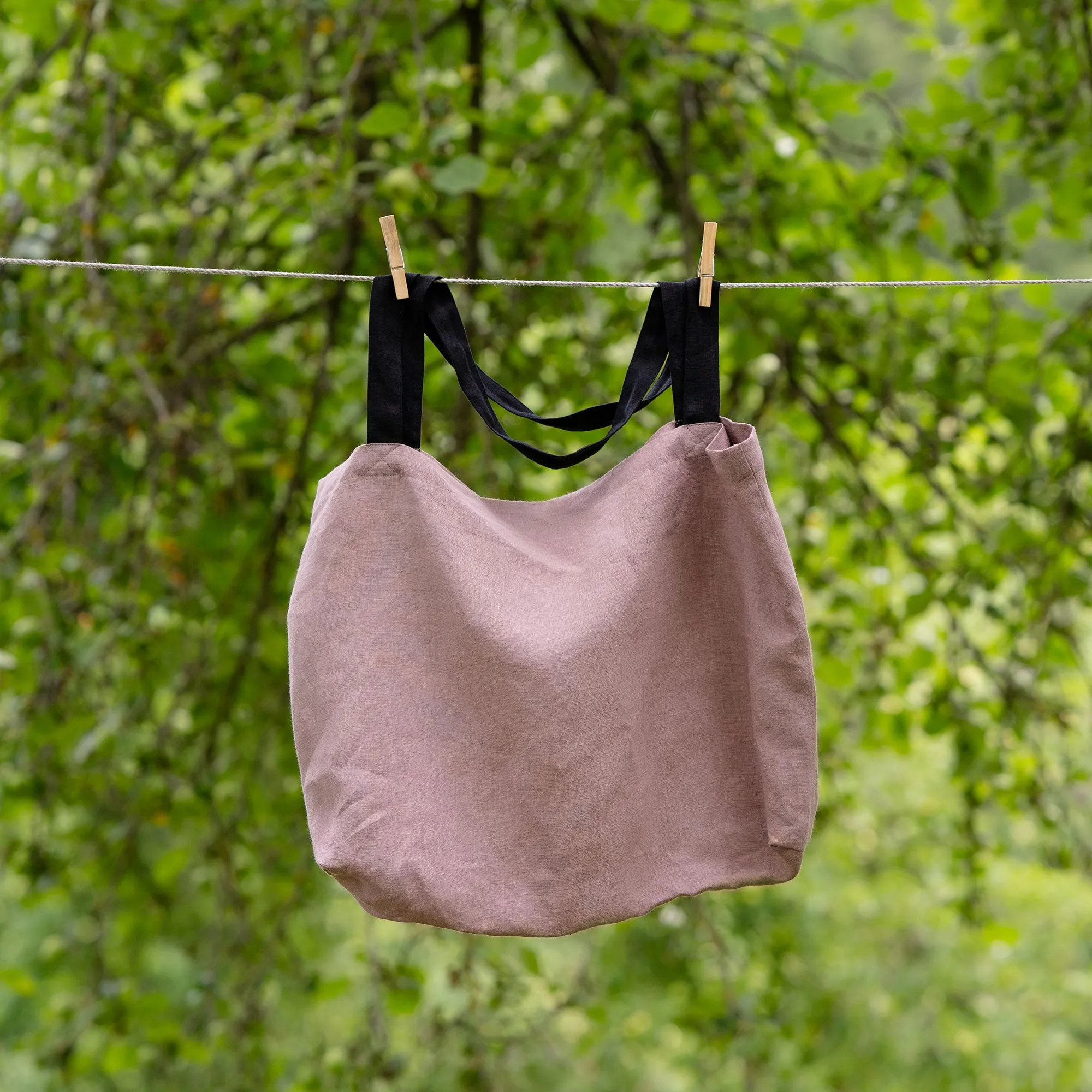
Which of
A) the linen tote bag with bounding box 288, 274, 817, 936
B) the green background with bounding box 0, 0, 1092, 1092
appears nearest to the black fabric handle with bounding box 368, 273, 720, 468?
the linen tote bag with bounding box 288, 274, 817, 936

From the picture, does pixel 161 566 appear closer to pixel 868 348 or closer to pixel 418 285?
pixel 418 285

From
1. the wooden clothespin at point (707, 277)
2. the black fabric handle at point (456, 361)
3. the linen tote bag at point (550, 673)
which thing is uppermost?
the wooden clothespin at point (707, 277)

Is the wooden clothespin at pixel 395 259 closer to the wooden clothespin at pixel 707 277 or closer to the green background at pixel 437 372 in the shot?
the wooden clothespin at pixel 707 277

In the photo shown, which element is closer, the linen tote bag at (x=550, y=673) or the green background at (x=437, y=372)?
the linen tote bag at (x=550, y=673)

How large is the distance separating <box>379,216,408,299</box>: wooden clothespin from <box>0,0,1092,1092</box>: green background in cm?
43

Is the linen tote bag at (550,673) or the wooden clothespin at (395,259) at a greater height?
the wooden clothespin at (395,259)

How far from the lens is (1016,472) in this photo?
1.32 metres

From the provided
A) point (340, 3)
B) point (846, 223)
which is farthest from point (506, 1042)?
point (340, 3)

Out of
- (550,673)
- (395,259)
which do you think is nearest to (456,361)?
(395,259)

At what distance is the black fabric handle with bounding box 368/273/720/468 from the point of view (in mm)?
677

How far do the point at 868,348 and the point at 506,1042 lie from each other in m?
1.04

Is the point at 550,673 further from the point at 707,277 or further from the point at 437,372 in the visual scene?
the point at 437,372

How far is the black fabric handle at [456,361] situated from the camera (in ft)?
2.22

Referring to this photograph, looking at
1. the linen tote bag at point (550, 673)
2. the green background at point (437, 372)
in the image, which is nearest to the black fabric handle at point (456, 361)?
the linen tote bag at point (550, 673)
